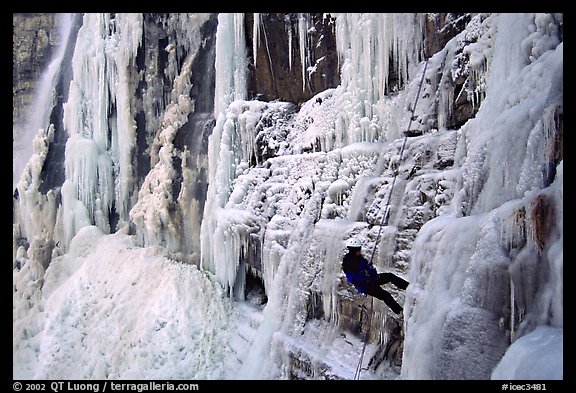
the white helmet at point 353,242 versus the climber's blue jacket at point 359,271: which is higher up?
the white helmet at point 353,242

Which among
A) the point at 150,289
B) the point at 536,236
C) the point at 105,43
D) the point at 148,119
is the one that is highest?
the point at 105,43

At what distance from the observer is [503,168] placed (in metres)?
2.55

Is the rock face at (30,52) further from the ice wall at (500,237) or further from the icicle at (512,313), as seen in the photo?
the icicle at (512,313)

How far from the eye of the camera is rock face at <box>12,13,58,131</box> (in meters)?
8.42

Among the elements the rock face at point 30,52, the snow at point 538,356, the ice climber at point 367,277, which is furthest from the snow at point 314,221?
the rock face at point 30,52

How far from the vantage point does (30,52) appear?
8523mm

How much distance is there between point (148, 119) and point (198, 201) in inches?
79.4

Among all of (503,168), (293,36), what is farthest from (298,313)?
(293,36)

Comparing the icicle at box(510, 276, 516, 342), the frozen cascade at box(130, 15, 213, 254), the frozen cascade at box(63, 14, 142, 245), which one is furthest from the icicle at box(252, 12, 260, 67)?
the icicle at box(510, 276, 516, 342)

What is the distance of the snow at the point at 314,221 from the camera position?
7.44 feet

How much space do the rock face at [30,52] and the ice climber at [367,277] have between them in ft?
26.2

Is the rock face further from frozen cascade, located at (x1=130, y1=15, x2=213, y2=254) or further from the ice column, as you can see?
the ice column
